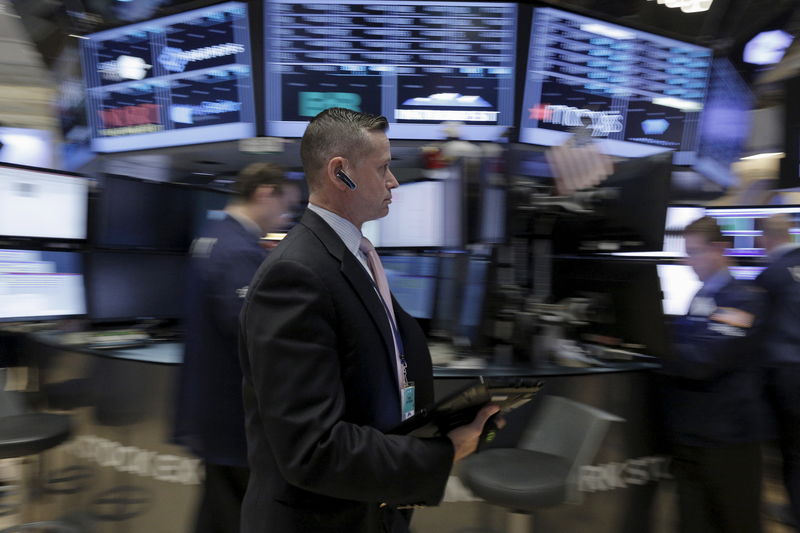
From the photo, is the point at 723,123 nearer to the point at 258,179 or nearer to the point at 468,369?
the point at 468,369

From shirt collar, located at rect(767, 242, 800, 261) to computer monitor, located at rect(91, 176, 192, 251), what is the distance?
3134mm

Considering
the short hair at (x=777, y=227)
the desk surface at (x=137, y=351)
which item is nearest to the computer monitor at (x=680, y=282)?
the short hair at (x=777, y=227)

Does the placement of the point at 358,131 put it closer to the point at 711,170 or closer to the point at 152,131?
the point at 152,131

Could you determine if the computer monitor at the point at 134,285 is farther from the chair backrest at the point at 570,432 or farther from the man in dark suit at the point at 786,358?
the man in dark suit at the point at 786,358

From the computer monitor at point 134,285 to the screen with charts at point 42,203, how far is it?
8.0 inches

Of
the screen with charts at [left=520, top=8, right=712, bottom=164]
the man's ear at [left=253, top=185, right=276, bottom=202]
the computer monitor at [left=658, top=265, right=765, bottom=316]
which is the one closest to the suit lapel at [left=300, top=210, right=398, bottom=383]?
the man's ear at [left=253, top=185, right=276, bottom=202]

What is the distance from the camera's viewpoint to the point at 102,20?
319 centimetres

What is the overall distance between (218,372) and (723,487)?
186 centimetres

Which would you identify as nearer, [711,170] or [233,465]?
[233,465]

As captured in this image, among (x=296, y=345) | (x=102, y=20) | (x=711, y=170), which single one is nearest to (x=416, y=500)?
(x=296, y=345)

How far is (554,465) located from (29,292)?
2.56 metres

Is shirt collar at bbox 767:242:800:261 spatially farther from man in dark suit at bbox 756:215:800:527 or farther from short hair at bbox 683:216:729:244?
short hair at bbox 683:216:729:244

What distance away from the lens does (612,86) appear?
10.5 ft

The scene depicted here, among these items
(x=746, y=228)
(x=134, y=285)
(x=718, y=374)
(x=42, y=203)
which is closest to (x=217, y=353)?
(x=134, y=285)
